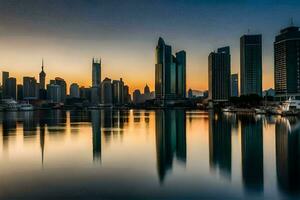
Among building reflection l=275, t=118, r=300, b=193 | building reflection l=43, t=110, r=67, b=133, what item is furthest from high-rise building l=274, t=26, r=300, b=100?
building reflection l=275, t=118, r=300, b=193

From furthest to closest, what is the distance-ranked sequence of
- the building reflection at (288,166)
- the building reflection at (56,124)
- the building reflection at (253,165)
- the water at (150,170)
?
the building reflection at (56,124) < the building reflection at (253,165) < the building reflection at (288,166) < the water at (150,170)

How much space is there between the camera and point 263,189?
14461mm

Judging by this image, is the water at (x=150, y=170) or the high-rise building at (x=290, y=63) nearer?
the water at (x=150, y=170)

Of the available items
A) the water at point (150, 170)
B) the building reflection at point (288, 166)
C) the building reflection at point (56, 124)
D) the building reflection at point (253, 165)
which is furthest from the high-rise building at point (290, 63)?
the water at point (150, 170)

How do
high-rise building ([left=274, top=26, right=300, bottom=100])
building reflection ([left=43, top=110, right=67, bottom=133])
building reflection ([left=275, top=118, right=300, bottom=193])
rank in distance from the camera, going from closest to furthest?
building reflection ([left=275, top=118, right=300, bottom=193])
building reflection ([left=43, top=110, right=67, bottom=133])
high-rise building ([left=274, top=26, right=300, bottom=100])

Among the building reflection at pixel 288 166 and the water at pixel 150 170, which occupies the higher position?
the building reflection at pixel 288 166

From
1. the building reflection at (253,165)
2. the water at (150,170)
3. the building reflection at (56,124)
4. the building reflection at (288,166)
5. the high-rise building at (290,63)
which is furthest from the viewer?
the high-rise building at (290,63)

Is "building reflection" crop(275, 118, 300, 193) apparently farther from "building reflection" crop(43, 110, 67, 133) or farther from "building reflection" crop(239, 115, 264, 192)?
"building reflection" crop(43, 110, 67, 133)

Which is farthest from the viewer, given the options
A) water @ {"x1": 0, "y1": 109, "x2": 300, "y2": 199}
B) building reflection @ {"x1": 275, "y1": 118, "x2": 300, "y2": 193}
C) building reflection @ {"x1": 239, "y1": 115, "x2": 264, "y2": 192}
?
building reflection @ {"x1": 239, "y1": 115, "x2": 264, "y2": 192}

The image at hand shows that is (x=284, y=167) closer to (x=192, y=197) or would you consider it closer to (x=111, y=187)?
(x=192, y=197)

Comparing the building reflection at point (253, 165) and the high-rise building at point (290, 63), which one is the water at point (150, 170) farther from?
the high-rise building at point (290, 63)

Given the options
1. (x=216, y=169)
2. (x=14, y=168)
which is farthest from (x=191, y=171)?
(x=14, y=168)

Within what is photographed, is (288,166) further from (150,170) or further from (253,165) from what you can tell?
(150,170)

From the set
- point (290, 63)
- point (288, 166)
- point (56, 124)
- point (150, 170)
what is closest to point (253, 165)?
point (288, 166)
